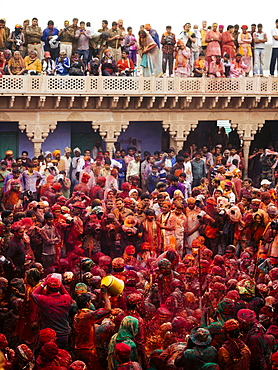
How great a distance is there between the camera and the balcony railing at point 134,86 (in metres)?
22.0

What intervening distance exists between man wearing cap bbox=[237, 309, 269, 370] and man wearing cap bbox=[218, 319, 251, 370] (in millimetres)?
285

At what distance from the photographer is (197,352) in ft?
27.0

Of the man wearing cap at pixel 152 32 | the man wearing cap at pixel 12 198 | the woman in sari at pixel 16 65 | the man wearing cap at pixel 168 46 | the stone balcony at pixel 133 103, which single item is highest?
the man wearing cap at pixel 152 32

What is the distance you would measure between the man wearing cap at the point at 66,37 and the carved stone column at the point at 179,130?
3.83m

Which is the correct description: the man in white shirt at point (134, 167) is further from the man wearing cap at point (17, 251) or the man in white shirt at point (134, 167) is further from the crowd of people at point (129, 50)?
the man wearing cap at point (17, 251)

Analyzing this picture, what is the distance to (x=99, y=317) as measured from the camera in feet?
30.1

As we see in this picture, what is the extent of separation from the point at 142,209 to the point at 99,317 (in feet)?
17.3

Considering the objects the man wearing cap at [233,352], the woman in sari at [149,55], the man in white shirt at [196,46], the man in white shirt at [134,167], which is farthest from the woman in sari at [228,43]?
the man wearing cap at [233,352]

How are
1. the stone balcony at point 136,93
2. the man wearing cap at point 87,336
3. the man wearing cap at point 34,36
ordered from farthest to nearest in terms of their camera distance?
the stone balcony at point 136,93 → the man wearing cap at point 34,36 → the man wearing cap at point 87,336

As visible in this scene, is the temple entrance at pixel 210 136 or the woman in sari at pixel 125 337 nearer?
the woman in sari at pixel 125 337

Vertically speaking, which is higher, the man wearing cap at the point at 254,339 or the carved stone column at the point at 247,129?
the carved stone column at the point at 247,129

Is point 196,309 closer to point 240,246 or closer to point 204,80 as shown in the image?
point 240,246

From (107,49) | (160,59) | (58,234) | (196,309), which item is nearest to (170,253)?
(196,309)

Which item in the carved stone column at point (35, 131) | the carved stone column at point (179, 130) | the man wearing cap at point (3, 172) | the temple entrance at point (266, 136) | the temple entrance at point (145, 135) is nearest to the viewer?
the man wearing cap at point (3, 172)
